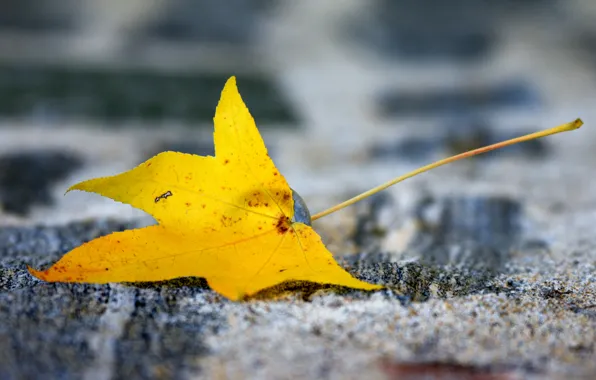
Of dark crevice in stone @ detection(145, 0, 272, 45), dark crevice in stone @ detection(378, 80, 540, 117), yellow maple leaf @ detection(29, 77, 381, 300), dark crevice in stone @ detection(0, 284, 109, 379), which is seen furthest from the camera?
dark crevice in stone @ detection(145, 0, 272, 45)

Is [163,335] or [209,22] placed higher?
[209,22]

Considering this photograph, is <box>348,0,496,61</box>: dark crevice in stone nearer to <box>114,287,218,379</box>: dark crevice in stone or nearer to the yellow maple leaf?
the yellow maple leaf

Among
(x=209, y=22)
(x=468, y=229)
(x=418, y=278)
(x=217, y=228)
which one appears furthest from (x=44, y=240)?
(x=209, y=22)

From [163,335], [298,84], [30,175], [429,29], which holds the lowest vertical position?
[163,335]

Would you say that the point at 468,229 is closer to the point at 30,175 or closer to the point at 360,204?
the point at 360,204

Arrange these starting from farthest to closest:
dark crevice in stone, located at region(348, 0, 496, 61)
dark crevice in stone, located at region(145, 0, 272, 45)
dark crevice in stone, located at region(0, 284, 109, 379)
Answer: dark crevice in stone, located at region(145, 0, 272, 45) < dark crevice in stone, located at region(348, 0, 496, 61) < dark crevice in stone, located at region(0, 284, 109, 379)

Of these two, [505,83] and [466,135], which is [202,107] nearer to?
[466,135]

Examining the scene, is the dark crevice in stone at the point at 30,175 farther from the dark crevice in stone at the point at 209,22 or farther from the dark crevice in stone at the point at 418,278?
the dark crevice in stone at the point at 209,22

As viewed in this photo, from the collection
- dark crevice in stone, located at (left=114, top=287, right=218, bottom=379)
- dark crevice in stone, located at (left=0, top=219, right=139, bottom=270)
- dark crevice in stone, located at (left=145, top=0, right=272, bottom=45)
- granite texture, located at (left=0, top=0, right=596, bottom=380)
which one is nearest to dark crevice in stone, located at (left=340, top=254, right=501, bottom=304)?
granite texture, located at (left=0, top=0, right=596, bottom=380)
